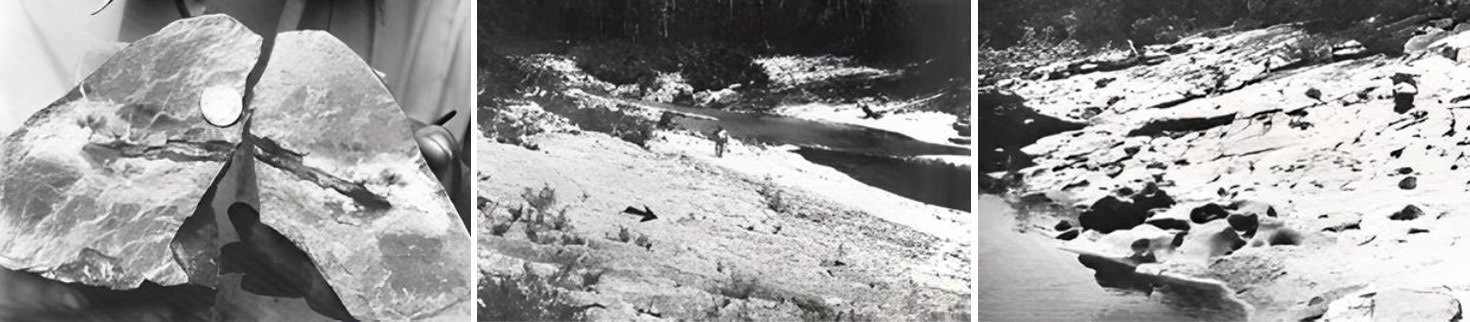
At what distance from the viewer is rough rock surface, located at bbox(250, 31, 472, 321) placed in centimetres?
337

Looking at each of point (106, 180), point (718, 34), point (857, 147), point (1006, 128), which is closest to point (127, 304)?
point (106, 180)

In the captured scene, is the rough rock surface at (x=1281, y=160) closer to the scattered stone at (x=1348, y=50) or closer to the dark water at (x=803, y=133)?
the scattered stone at (x=1348, y=50)

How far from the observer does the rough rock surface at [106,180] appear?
10.8 ft

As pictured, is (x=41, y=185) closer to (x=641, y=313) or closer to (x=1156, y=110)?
(x=641, y=313)

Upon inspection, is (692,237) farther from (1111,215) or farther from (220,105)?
(220,105)

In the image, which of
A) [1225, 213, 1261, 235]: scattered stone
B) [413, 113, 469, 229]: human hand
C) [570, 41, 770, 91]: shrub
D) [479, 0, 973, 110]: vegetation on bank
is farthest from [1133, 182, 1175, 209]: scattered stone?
[413, 113, 469, 229]: human hand

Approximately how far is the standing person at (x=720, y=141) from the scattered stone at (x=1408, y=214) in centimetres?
178

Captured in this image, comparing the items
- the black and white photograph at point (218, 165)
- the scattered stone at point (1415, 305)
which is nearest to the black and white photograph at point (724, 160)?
the black and white photograph at point (218, 165)

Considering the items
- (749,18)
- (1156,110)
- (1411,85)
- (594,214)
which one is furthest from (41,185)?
(1411,85)

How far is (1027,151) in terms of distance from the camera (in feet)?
11.6

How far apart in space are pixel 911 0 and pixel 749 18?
47 centimetres

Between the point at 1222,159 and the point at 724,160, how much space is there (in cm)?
136

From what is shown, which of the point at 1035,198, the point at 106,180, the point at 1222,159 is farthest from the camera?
the point at 1035,198

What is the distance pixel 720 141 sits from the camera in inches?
142
